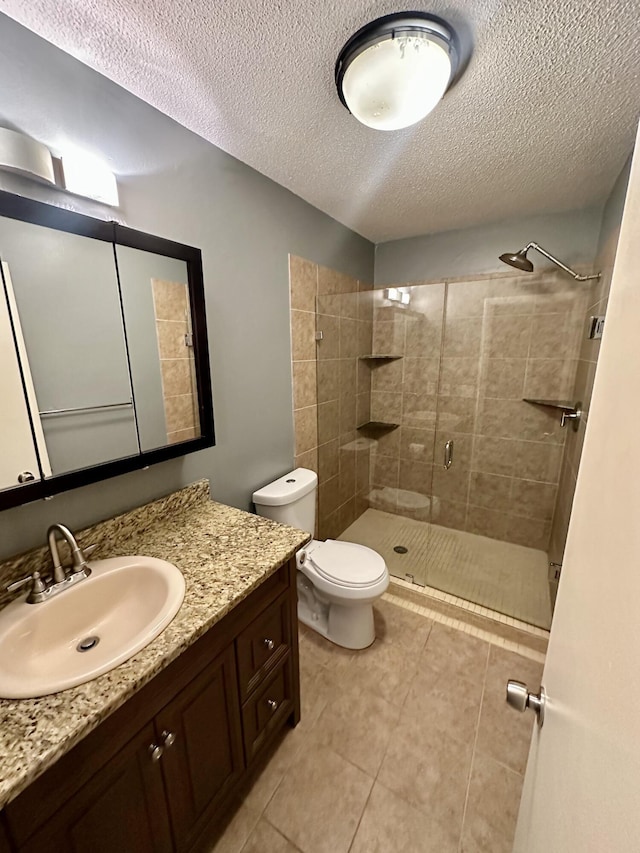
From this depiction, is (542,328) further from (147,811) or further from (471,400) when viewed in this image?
(147,811)

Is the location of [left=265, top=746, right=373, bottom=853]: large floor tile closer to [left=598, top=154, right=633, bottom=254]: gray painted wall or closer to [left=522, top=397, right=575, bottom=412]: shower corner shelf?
[left=522, top=397, right=575, bottom=412]: shower corner shelf

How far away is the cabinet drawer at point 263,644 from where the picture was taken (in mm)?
1040

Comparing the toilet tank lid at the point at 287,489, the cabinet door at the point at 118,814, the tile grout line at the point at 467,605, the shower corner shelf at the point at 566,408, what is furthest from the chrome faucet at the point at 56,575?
the shower corner shelf at the point at 566,408

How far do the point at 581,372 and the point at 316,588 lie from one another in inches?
76.9

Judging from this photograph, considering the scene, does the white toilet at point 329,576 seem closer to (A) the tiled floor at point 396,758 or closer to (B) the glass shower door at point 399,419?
(A) the tiled floor at point 396,758

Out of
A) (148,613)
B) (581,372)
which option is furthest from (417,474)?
(148,613)

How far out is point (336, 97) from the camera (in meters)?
1.14

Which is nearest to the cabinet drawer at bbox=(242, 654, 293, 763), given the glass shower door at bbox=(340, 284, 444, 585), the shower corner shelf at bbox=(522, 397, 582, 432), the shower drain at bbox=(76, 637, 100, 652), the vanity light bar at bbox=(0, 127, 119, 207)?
the shower drain at bbox=(76, 637, 100, 652)

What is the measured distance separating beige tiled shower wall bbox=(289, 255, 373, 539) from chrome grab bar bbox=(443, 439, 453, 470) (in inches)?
25.7

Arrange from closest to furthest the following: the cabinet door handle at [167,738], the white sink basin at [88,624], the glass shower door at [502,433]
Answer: the white sink basin at [88,624] → the cabinet door handle at [167,738] → the glass shower door at [502,433]

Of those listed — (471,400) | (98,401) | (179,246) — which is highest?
(179,246)

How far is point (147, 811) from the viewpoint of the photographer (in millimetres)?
802

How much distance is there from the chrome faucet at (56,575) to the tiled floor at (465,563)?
1917 mm

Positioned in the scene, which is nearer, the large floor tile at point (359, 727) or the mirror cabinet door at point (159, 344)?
the mirror cabinet door at point (159, 344)
